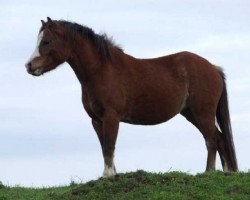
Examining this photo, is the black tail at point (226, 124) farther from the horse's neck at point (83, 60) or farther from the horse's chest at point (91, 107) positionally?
the horse's neck at point (83, 60)

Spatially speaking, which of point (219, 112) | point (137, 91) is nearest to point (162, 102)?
point (137, 91)

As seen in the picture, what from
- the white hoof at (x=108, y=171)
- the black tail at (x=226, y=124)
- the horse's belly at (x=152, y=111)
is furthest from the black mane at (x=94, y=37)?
the black tail at (x=226, y=124)

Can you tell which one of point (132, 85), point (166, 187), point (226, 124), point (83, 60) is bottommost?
point (166, 187)

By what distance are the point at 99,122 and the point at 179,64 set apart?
2.18m

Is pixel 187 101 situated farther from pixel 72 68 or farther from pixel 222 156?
pixel 72 68

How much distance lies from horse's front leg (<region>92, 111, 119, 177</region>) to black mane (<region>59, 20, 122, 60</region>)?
1188 millimetres

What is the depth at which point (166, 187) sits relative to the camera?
36.7ft

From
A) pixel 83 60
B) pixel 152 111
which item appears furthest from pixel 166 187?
pixel 83 60

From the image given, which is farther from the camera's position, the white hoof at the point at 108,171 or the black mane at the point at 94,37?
the black mane at the point at 94,37

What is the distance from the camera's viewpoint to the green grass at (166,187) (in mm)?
10922

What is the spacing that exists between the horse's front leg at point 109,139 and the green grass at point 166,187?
0.21 metres

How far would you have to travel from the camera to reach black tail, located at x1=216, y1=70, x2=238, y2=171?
43.9 ft

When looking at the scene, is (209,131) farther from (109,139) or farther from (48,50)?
(48,50)

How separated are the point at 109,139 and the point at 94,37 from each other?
1925 millimetres
